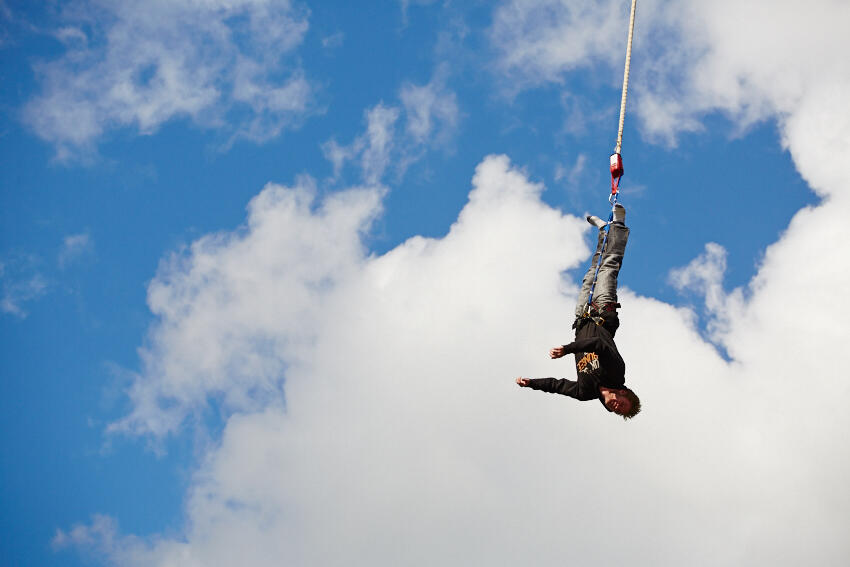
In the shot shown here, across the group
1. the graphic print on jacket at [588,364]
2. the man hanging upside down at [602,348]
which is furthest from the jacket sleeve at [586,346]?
the graphic print on jacket at [588,364]

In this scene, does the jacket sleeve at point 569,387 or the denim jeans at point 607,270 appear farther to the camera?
the denim jeans at point 607,270

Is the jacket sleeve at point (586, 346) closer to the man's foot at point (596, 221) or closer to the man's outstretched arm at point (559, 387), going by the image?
the man's outstretched arm at point (559, 387)

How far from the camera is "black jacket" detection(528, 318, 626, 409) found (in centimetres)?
1451

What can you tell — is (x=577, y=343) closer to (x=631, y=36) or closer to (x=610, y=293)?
(x=610, y=293)

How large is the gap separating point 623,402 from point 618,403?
84mm

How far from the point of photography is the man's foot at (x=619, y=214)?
51.5 ft

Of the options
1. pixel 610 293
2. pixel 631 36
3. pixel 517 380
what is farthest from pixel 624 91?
pixel 517 380

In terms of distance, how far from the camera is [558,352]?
46.6 feet

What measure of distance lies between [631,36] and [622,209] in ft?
9.66

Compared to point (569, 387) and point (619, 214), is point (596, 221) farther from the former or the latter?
point (569, 387)

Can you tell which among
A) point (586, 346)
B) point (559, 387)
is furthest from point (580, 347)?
point (559, 387)

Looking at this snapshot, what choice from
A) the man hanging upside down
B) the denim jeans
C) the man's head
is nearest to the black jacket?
the man hanging upside down

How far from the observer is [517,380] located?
1471 cm

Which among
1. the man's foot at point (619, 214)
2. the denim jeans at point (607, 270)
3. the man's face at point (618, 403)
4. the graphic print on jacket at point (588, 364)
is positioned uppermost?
the man's foot at point (619, 214)
